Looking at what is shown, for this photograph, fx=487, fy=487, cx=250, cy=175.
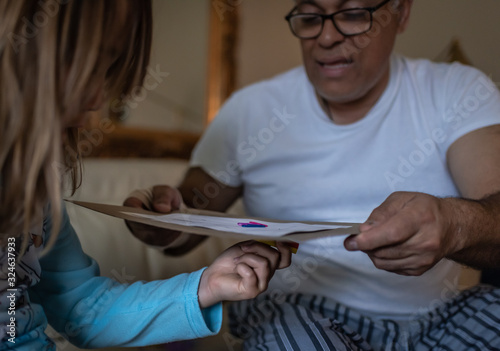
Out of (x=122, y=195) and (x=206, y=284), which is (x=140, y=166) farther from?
(x=206, y=284)

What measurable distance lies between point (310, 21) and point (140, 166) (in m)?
0.96

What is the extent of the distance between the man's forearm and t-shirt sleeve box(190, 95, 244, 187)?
0.62 meters

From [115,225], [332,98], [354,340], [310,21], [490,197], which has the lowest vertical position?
[354,340]

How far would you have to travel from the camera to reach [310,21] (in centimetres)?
109

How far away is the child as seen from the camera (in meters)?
0.51

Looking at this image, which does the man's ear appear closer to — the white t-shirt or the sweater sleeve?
the white t-shirt

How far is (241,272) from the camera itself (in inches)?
24.3

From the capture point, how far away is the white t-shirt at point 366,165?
99 cm

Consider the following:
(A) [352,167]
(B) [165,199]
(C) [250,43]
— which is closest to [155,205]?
(B) [165,199]

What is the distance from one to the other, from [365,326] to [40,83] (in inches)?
27.1

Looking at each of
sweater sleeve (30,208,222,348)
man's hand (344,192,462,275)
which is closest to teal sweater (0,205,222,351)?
sweater sleeve (30,208,222,348)

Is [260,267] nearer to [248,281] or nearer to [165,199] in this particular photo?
[248,281]

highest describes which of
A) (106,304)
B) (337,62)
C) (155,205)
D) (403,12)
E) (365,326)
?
(403,12)

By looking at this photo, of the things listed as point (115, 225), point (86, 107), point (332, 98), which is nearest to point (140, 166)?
point (115, 225)
